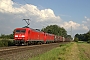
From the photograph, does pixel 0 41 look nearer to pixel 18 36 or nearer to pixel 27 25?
pixel 18 36

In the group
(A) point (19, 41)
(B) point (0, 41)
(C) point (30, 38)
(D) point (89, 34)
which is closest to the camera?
(B) point (0, 41)

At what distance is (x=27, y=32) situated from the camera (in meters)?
36.4

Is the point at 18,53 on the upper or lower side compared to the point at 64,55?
upper

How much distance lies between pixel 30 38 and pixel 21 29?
115 inches

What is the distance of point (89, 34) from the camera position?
97750mm

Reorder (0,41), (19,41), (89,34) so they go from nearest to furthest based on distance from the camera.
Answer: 1. (0,41)
2. (19,41)
3. (89,34)

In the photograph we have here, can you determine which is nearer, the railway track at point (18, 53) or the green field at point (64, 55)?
the green field at point (64, 55)

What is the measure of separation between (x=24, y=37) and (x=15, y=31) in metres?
2.45

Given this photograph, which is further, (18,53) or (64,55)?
(18,53)

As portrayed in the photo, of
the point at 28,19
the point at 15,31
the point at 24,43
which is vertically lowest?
the point at 24,43

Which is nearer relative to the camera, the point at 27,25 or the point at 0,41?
the point at 0,41

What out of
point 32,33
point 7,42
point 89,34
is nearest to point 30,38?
point 32,33

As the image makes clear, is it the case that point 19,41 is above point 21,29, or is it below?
below

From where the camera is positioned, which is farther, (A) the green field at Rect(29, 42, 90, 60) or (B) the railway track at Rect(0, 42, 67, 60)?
(B) the railway track at Rect(0, 42, 67, 60)
